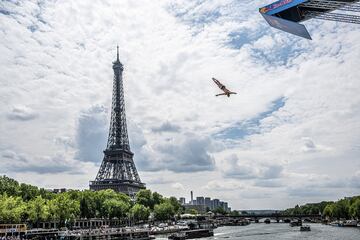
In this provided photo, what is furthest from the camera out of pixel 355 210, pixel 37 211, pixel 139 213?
pixel 355 210

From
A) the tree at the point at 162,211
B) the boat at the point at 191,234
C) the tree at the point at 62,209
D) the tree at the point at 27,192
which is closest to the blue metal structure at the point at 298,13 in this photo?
the boat at the point at 191,234

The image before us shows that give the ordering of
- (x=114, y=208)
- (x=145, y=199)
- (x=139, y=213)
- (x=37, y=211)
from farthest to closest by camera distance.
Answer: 1. (x=145, y=199)
2. (x=139, y=213)
3. (x=114, y=208)
4. (x=37, y=211)

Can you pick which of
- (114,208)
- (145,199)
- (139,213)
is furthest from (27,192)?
(145,199)

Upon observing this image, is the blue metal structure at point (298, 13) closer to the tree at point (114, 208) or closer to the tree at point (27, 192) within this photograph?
the tree at point (27, 192)

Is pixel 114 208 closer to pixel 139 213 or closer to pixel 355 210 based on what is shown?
pixel 139 213

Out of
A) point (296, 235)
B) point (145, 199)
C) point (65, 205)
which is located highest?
point (145, 199)

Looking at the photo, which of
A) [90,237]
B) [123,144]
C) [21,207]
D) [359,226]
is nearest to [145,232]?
[90,237]
